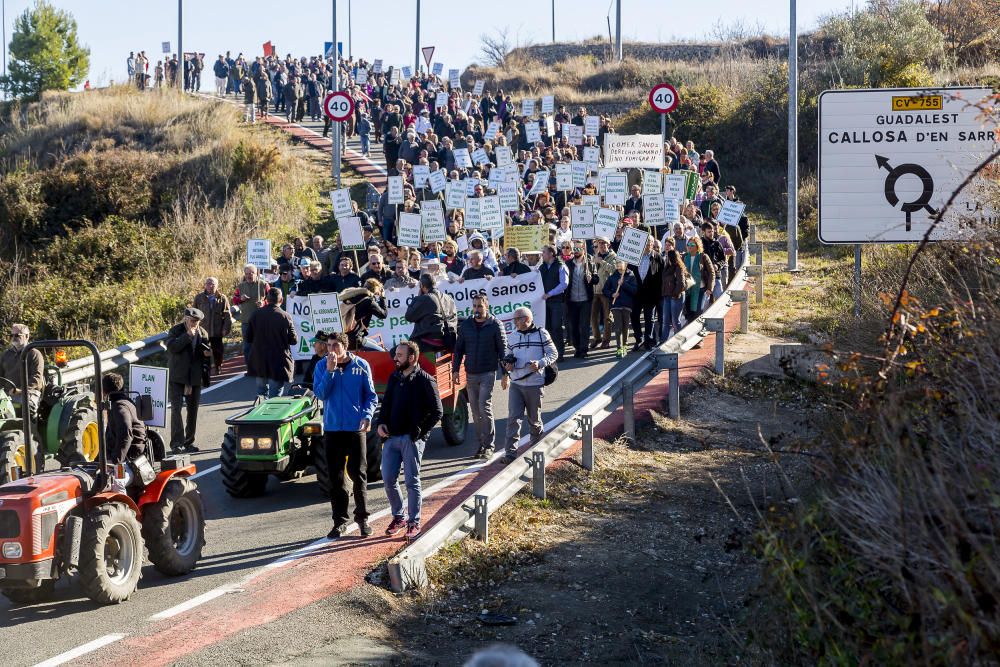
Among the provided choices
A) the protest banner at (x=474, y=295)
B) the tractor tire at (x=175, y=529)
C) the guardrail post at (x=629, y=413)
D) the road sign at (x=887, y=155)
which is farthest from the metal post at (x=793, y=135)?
the tractor tire at (x=175, y=529)

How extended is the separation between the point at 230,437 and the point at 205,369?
3.33m

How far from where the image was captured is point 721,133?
4781cm

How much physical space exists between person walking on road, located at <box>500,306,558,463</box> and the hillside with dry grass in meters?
14.2

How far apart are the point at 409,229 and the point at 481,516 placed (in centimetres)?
1459

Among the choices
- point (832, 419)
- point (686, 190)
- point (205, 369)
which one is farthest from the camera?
point (686, 190)

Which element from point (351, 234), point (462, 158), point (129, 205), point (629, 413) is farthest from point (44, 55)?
point (629, 413)

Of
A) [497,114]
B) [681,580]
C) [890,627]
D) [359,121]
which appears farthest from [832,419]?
[359,121]

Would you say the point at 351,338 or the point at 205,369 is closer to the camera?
the point at 205,369

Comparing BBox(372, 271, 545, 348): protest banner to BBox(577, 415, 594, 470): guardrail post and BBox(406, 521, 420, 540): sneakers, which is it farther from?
BBox(406, 521, 420, 540): sneakers

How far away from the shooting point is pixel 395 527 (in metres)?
12.0

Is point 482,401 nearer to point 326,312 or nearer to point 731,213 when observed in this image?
point 326,312

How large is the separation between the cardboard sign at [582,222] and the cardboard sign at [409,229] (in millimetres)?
3217

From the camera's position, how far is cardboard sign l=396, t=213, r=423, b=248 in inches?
994

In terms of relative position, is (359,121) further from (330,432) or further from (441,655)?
(441,655)
